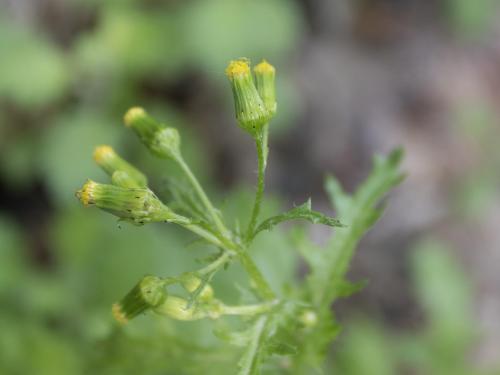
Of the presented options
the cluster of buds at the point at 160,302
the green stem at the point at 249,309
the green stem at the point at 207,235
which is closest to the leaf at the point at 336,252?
the green stem at the point at 249,309

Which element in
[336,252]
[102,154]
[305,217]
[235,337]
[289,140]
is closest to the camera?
[305,217]

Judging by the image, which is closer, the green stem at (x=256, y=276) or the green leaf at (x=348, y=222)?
the green stem at (x=256, y=276)

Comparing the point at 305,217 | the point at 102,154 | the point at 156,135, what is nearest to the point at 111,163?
the point at 102,154

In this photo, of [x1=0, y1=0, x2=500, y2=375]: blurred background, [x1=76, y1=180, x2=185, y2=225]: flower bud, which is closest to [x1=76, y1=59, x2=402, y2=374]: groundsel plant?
[x1=76, y1=180, x2=185, y2=225]: flower bud

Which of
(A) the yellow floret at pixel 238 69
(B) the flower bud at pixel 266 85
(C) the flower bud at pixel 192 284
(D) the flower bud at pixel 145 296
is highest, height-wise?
(B) the flower bud at pixel 266 85

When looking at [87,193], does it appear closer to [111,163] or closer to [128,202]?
[128,202]

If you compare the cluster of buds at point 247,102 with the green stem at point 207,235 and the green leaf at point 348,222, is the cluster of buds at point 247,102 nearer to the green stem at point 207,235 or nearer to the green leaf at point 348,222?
the green stem at point 207,235

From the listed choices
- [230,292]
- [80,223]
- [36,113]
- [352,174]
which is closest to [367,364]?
[230,292]
